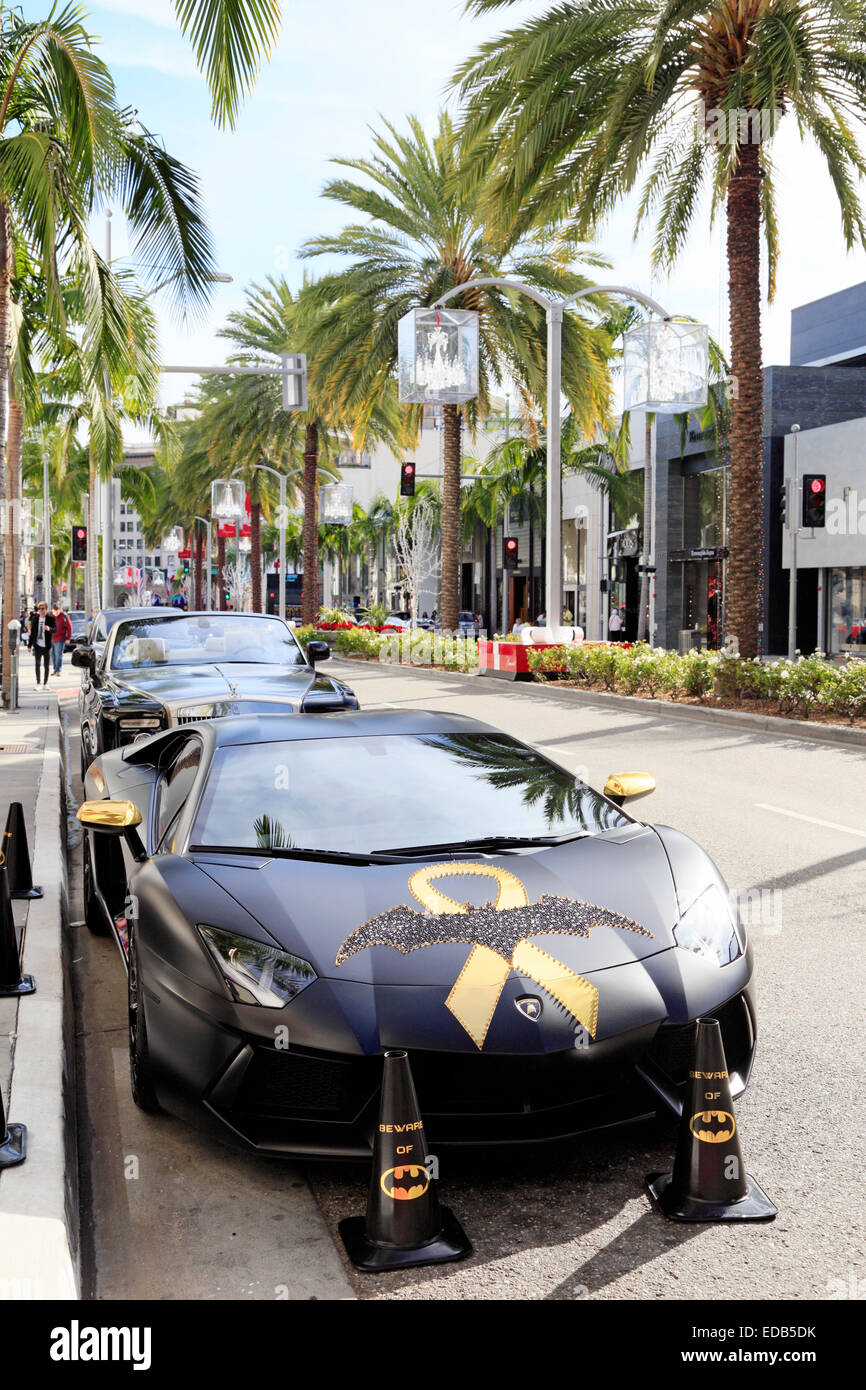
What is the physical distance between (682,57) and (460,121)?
3331 millimetres

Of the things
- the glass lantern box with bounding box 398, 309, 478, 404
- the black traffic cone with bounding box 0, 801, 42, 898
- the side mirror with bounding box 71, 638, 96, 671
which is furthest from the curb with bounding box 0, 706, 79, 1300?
the glass lantern box with bounding box 398, 309, 478, 404

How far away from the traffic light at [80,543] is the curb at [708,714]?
644 inches

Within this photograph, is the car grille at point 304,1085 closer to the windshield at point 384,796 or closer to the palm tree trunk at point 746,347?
the windshield at point 384,796

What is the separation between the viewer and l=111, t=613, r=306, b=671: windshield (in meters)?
11.5

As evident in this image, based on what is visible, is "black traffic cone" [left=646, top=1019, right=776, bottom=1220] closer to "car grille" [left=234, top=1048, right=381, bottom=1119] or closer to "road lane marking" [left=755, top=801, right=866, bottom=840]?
"car grille" [left=234, top=1048, right=381, bottom=1119]

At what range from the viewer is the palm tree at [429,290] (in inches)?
1097

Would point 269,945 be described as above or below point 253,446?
below

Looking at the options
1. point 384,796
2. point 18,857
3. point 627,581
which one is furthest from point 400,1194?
point 627,581

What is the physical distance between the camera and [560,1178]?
12.7 ft

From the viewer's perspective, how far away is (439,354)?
22.0 metres
